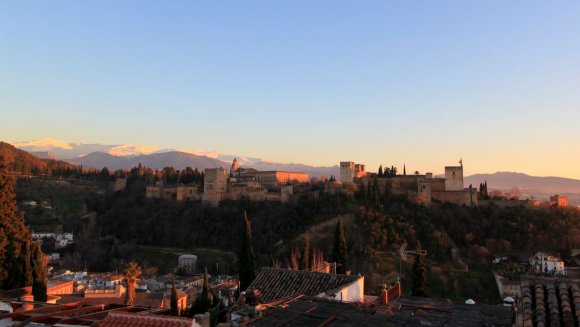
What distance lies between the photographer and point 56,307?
9.08 meters

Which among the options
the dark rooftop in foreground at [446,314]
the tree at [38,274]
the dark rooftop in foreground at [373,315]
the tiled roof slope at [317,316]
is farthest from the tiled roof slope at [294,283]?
the tree at [38,274]

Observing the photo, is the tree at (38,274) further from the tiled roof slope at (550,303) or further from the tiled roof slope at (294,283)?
the tiled roof slope at (550,303)

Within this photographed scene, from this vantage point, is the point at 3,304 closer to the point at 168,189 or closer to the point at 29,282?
the point at 29,282

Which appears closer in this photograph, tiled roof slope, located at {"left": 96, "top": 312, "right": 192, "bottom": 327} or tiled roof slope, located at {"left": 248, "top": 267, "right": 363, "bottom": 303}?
tiled roof slope, located at {"left": 96, "top": 312, "right": 192, "bottom": 327}

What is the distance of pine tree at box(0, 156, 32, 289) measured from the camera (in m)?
17.1

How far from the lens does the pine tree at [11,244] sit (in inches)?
674

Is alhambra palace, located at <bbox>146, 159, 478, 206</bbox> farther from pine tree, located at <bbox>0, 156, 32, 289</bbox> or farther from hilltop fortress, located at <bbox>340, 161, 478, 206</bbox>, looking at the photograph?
pine tree, located at <bbox>0, 156, 32, 289</bbox>

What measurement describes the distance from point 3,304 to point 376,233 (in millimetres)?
42633


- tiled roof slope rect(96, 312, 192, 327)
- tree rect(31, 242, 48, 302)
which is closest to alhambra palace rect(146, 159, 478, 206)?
tree rect(31, 242, 48, 302)

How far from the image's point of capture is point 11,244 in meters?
18.4

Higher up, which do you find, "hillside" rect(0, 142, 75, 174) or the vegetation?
"hillside" rect(0, 142, 75, 174)

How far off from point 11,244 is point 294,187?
54.4 m

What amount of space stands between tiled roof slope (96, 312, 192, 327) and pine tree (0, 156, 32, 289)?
37.1ft

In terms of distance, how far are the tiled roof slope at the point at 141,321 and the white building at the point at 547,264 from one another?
145 feet
